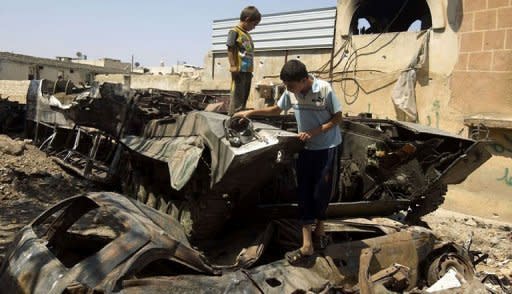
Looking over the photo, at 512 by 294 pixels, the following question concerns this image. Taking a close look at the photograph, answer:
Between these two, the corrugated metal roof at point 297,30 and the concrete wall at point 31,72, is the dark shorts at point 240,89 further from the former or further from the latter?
the concrete wall at point 31,72

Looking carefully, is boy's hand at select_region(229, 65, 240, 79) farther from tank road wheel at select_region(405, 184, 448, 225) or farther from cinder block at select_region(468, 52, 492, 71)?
cinder block at select_region(468, 52, 492, 71)

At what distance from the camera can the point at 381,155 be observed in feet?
18.9

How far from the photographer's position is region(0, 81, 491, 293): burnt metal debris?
10.8 feet

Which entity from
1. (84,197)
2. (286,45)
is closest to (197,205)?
(84,197)

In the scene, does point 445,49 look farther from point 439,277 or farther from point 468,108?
point 439,277

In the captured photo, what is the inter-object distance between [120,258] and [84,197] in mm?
1020

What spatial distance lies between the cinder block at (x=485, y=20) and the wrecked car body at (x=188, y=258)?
19.0ft

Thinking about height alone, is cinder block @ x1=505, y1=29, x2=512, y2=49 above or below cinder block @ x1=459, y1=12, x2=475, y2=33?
below

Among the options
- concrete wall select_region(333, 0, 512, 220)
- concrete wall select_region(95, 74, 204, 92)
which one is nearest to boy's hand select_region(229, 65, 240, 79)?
concrete wall select_region(333, 0, 512, 220)

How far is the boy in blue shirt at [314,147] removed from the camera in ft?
13.0

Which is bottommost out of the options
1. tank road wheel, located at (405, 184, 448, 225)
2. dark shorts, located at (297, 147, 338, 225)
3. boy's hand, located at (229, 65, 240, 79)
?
tank road wheel, located at (405, 184, 448, 225)

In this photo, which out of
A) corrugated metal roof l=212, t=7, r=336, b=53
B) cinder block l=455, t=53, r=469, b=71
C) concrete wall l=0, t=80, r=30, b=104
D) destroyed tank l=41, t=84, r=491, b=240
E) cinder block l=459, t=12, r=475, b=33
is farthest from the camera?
concrete wall l=0, t=80, r=30, b=104

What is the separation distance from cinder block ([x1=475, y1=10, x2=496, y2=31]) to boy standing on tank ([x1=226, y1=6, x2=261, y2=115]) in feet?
19.4

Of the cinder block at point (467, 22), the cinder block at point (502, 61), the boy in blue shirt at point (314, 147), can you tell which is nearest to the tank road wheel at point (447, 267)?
the boy in blue shirt at point (314, 147)
